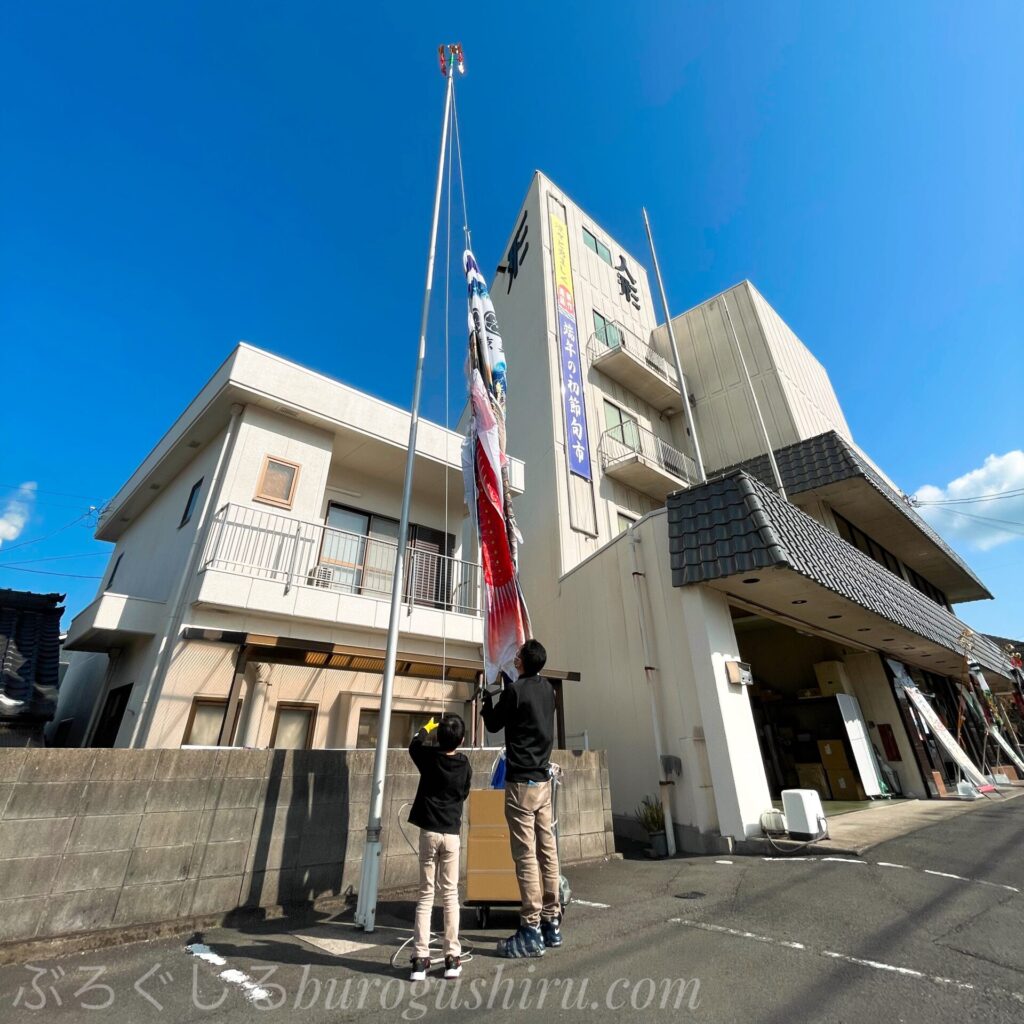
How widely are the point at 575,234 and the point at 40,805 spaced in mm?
18693

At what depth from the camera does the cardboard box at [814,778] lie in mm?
10859

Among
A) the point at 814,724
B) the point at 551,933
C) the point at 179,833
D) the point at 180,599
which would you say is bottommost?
the point at 551,933

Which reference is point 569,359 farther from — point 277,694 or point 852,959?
point 852,959

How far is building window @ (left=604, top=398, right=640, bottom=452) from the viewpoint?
14.9 metres

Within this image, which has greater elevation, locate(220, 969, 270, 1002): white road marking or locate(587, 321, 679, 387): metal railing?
locate(587, 321, 679, 387): metal railing

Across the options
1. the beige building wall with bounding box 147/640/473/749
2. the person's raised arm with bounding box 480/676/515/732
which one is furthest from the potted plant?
the person's raised arm with bounding box 480/676/515/732

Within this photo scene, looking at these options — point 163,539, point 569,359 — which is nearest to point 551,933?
point 163,539

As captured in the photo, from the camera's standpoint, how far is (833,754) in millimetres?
10789

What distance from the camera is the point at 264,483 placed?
7938 millimetres

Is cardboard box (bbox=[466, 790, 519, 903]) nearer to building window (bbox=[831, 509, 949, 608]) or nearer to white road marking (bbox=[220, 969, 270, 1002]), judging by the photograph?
white road marking (bbox=[220, 969, 270, 1002])

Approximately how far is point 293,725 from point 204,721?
1204 millimetres

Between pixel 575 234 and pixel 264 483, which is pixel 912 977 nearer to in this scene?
pixel 264 483

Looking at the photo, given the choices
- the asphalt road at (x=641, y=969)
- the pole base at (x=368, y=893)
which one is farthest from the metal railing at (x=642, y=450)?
the pole base at (x=368, y=893)

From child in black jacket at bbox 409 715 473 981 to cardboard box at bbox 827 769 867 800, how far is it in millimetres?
10840
